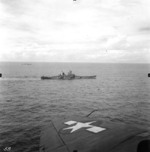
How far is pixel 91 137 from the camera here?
14.1 meters

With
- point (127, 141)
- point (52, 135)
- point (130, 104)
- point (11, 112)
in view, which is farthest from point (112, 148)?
point (130, 104)

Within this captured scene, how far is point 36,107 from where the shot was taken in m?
49.3

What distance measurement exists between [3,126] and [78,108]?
20.8 m

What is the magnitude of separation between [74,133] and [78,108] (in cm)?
3362

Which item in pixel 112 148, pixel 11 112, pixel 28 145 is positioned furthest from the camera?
pixel 11 112

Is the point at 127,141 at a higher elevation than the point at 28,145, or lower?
higher

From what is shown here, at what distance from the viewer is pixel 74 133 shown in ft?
50.7

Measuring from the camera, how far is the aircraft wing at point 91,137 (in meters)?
12.0

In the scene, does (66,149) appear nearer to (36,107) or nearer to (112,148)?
(112,148)

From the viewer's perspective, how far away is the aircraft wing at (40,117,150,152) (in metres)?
12.0

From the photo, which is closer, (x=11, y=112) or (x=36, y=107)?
(x=11, y=112)

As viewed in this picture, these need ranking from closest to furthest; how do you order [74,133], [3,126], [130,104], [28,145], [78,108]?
[74,133] < [28,145] < [3,126] < [78,108] < [130,104]

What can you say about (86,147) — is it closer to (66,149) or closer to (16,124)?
(66,149)

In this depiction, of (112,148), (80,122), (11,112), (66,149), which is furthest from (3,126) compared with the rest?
(112,148)
